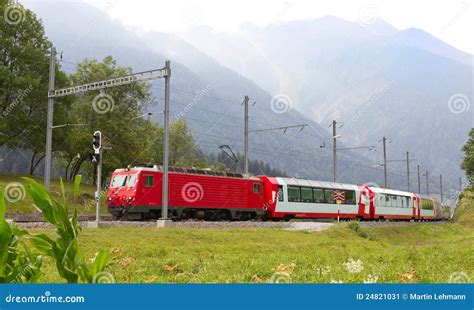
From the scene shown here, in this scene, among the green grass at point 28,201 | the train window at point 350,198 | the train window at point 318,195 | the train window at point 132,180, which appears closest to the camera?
the train window at point 132,180

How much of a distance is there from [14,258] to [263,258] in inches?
311

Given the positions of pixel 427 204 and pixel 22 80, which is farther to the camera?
pixel 427 204

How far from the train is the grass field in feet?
22.3

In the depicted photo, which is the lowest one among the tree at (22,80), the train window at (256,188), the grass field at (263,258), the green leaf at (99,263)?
the grass field at (263,258)

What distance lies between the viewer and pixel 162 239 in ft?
55.1

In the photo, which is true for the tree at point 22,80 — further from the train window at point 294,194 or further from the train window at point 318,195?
the train window at point 318,195

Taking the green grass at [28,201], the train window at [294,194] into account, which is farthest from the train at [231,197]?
the green grass at [28,201]

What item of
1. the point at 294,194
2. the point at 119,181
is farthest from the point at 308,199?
the point at 119,181

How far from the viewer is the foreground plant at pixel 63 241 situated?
8.87ft

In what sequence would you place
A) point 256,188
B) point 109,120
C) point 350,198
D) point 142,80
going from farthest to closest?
point 109,120, point 350,198, point 256,188, point 142,80

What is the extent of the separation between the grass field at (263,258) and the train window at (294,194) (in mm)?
6468

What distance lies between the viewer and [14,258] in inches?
122

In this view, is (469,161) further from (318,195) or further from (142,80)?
(142,80)

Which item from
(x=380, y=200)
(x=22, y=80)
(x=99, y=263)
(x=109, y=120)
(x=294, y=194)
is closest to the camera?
(x=99, y=263)
